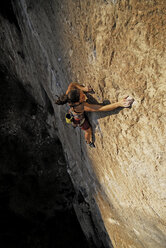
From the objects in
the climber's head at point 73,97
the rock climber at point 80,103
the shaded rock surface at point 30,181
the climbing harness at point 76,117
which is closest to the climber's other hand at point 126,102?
the rock climber at point 80,103

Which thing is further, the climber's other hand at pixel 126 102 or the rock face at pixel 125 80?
the climber's other hand at pixel 126 102

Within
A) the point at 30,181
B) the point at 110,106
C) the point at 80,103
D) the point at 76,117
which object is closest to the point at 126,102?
the point at 110,106

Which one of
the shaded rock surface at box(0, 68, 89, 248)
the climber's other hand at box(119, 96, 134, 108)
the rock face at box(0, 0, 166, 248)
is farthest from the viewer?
the shaded rock surface at box(0, 68, 89, 248)

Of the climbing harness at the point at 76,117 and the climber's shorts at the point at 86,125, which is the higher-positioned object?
the climbing harness at the point at 76,117

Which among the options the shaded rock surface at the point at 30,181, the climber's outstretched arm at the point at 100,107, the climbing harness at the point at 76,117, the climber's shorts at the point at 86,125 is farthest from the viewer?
the shaded rock surface at the point at 30,181

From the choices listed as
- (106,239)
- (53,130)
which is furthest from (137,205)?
(53,130)

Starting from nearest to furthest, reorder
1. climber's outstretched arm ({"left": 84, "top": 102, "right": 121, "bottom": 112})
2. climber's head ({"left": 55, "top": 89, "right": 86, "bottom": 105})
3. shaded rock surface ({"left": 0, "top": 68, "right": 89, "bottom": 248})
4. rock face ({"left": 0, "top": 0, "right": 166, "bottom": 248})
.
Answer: rock face ({"left": 0, "top": 0, "right": 166, "bottom": 248}) → climber's outstretched arm ({"left": 84, "top": 102, "right": 121, "bottom": 112}) → climber's head ({"left": 55, "top": 89, "right": 86, "bottom": 105}) → shaded rock surface ({"left": 0, "top": 68, "right": 89, "bottom": 248})

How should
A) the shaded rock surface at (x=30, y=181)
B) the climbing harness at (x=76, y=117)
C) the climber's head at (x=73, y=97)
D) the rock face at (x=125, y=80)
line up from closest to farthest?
1. the rock face at (x=125, y=80)
2. the climber's head at (x=73, y=97)
3. the climbing harness at (x=76, y=117)
4. the shaded rock surface at (x=30, y=181)

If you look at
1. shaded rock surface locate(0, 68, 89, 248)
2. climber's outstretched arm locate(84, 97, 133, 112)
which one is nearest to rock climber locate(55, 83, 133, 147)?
climber's outstretched arm locate(84, 97, 133, 112)

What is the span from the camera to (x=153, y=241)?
2234mm

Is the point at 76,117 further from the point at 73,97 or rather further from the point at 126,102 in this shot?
the point at 126,102

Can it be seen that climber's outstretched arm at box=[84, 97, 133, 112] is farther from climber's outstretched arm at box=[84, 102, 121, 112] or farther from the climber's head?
the climber's head

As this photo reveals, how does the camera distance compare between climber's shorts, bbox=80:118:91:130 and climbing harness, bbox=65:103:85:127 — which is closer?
climbing harness, bbox=65:103:85:127

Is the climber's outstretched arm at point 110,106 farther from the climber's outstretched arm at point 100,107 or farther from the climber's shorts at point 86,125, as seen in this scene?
A: the climber's shorts at point 86,125
